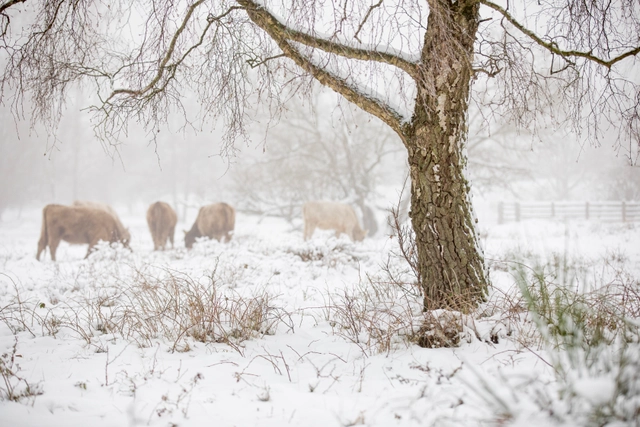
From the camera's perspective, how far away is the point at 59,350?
2668 mm

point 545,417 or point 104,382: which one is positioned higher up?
point 545,417

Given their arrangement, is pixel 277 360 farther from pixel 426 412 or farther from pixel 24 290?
pixel 24 290

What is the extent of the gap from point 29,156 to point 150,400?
28.6 metres

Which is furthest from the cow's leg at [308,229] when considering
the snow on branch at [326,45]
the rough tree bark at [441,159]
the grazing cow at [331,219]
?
the snow on branch at [326,45]

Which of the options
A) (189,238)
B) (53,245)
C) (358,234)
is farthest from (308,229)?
(53,245)

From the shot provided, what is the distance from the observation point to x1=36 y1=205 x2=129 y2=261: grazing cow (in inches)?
393

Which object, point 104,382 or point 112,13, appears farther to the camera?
point 112,13

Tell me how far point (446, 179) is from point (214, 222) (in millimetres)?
11318

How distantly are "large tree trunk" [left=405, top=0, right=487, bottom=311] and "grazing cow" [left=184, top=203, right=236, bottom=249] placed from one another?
10789mm

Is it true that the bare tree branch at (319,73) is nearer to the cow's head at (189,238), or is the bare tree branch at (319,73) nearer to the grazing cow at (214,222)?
the grazing cow at (214,222)

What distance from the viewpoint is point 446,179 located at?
10.0 feet

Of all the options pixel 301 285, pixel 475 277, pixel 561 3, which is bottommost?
pixel 301 285

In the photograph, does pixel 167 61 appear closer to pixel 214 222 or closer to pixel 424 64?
pixel 424 64

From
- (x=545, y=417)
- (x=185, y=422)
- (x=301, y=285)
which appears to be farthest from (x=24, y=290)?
(x=545, y=417)
